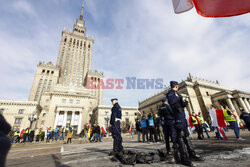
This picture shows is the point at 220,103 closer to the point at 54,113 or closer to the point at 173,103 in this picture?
the point at 173,103

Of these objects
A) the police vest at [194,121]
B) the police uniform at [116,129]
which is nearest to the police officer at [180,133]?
the police uniform at [116,129]

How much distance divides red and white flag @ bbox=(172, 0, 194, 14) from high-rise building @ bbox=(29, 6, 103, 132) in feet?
82.3

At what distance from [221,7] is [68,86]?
170 ft

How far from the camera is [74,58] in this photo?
78.8 metres

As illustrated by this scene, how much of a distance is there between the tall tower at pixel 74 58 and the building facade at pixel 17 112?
2989 centimetres

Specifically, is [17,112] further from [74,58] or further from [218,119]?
[218,119]

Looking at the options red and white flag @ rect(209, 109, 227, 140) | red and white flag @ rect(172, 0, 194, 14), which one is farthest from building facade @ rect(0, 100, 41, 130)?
red and white flag @ rect(172, 0, 194, 14)

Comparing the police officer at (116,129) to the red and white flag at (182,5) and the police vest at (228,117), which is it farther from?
the police vest at (228,117)

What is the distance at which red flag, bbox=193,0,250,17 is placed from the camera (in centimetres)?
254

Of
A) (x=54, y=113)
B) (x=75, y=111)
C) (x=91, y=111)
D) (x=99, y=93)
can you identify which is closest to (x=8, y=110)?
(x=54, y=113)

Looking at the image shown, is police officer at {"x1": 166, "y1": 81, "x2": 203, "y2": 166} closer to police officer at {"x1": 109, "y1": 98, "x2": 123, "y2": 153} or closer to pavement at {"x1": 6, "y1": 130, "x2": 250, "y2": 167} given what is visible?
pavement at {"x1": 6, "y1": 130, "x2": 250, "y2": 167}

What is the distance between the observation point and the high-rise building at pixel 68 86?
39500mm

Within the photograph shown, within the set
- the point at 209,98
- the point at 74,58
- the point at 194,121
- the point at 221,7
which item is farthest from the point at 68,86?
the point at 221,7

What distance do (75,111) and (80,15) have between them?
111m
